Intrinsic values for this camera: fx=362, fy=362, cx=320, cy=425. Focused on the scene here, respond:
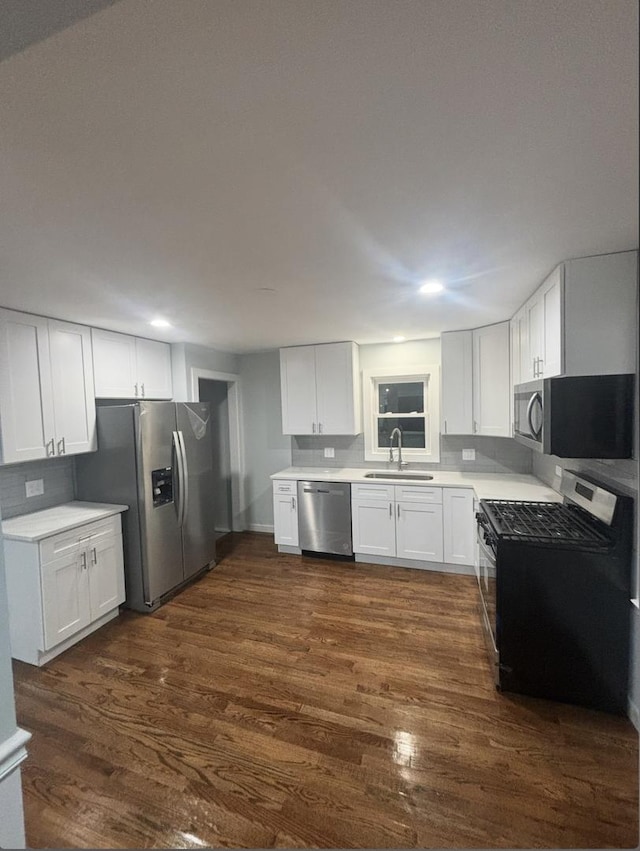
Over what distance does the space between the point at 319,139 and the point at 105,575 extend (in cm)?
297

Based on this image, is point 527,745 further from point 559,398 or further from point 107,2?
point 107,2

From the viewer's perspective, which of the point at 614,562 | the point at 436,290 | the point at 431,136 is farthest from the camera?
the point at 436,290

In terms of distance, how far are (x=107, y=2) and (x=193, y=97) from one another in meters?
0.21

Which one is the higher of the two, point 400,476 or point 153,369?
point 153,369

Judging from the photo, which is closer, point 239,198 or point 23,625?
point 239,198

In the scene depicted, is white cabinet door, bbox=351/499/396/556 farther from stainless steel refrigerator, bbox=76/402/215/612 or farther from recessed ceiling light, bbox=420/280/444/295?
recessed ceiling light, bbox=420/280/444/295

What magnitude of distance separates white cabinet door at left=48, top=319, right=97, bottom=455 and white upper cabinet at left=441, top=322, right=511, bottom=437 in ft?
10.1

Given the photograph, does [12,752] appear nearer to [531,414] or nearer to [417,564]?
[531,414]

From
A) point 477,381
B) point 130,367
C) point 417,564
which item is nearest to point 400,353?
point 477,381

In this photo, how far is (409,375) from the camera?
3.84 meters

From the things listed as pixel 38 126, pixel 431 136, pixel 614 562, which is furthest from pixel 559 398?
pixel 38 126

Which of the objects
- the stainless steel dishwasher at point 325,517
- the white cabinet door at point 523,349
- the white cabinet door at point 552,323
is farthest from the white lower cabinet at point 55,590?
the white cabinet door at point 523,349

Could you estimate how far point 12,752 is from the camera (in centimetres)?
Result: 81

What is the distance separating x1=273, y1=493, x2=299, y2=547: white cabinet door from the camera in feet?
12.3
